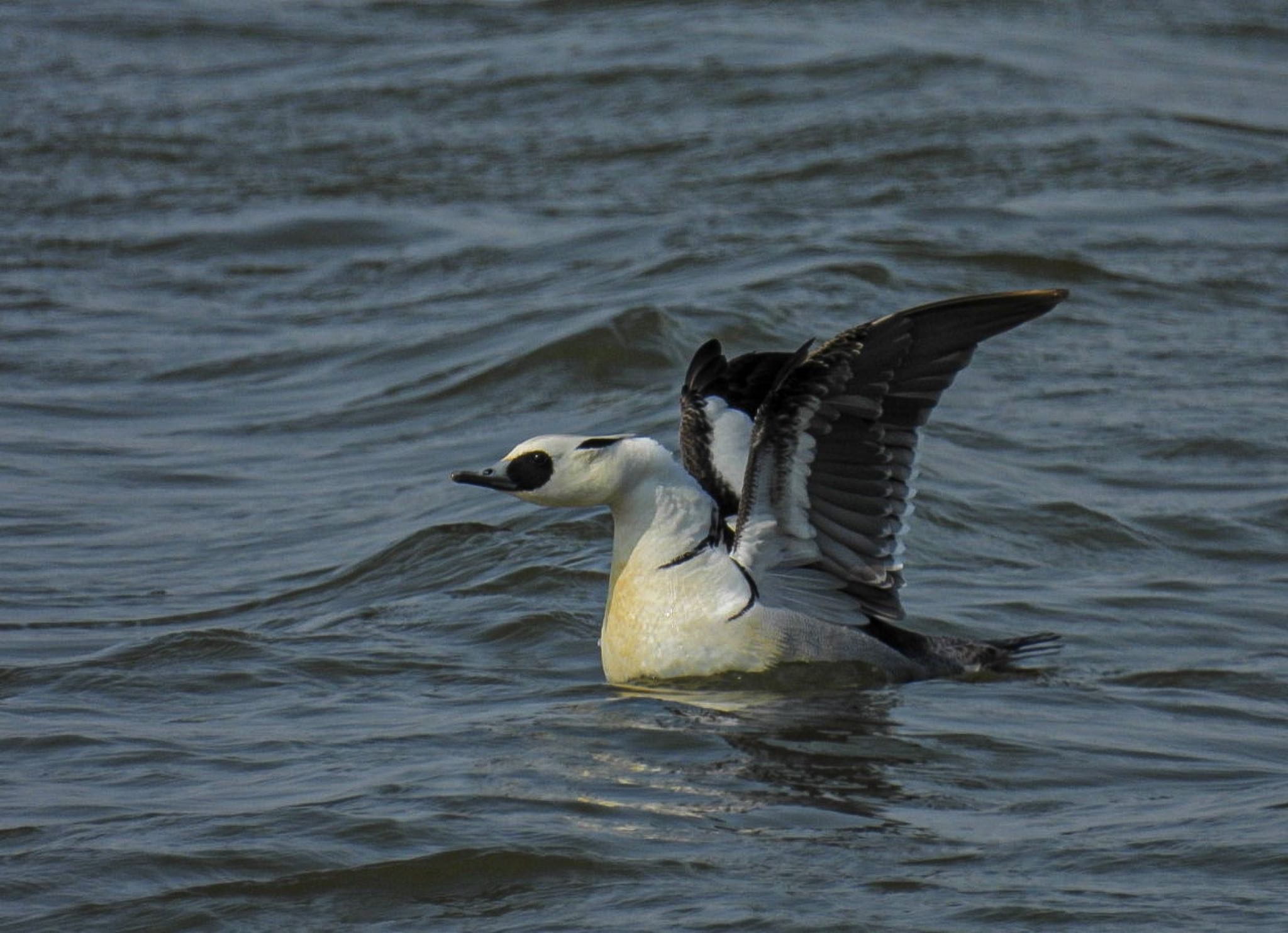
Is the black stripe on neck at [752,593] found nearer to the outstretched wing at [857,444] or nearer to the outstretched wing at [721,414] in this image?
the outstretched wing at [857,444]

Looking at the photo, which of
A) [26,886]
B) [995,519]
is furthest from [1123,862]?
[995,519]

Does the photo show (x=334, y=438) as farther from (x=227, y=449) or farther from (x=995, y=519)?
(x=995, y=519)

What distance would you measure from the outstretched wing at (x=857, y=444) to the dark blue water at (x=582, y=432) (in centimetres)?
41

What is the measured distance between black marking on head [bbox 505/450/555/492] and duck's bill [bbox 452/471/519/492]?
13 millimetres

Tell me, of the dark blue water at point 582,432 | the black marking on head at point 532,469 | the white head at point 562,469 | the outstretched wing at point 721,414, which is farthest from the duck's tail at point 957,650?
the black marking on head at point 532,469

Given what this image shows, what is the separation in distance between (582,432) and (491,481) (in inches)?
142

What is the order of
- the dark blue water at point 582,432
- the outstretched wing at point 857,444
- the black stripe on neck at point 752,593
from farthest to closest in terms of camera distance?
the black stripe on neck at point 752,593 → the outstretched wing at point 857,444 → the dark blue water at point 582,432

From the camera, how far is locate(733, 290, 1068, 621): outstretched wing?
6.21 m

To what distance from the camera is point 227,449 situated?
34.4 feet

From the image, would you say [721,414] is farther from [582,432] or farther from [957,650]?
[582,432]

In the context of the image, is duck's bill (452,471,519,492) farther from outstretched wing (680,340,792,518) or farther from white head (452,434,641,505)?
outstretched wing (680,340,792,518)

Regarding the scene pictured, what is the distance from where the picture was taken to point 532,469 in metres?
6.96

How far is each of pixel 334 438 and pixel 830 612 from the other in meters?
4.43

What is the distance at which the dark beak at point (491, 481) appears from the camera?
6.89 m
